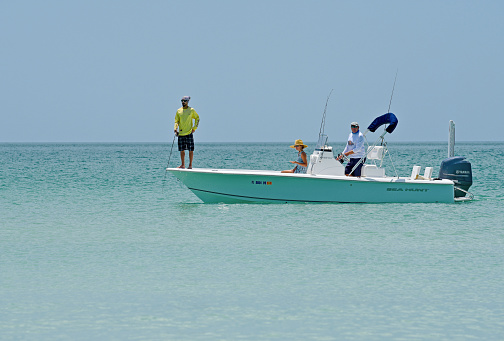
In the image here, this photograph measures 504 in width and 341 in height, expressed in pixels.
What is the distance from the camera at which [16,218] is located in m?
16.5

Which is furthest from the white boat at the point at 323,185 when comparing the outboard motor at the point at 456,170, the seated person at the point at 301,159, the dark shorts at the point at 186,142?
the outboard motor at the point at 456,170

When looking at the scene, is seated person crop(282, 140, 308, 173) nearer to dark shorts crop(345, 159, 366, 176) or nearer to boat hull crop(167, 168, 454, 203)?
boat hull crop(167, 168, 454, 203)

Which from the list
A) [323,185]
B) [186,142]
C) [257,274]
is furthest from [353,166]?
[257,274]

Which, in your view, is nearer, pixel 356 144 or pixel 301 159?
pixel 356 144

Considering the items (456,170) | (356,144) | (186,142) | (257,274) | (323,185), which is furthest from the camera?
(456,170)

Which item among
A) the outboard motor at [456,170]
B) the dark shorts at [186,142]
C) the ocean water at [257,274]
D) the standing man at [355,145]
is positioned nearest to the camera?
the ocean water at [257,274]

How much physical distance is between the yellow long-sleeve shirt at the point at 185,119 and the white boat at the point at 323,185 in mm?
1020

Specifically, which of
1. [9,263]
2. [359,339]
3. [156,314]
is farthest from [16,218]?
[359,339]

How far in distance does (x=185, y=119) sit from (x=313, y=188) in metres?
3.58

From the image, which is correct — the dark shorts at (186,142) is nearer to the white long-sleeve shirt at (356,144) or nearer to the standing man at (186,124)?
the standing man at (186,124)

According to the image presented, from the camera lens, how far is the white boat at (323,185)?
54.4 feet

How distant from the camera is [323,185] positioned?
54.4 ft

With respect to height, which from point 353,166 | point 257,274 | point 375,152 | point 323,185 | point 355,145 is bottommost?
point 257,274

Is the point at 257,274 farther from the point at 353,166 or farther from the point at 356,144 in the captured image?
the point at 353,166
